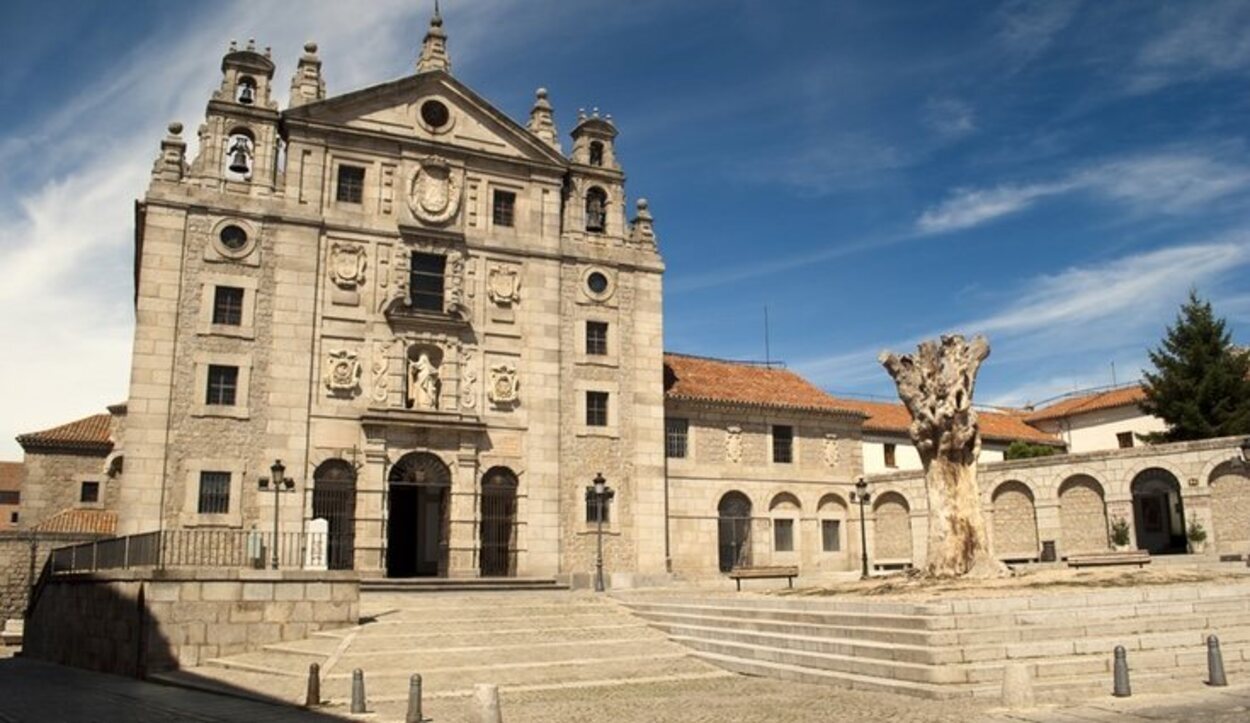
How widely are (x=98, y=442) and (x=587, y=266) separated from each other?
24148 mm

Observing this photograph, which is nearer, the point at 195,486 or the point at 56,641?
the point at 56,641

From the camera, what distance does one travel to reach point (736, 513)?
38781mm

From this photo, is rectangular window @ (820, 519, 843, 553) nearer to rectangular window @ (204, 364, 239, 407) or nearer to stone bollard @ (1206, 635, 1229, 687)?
rectangular window @ (204, 364, 239, 407)

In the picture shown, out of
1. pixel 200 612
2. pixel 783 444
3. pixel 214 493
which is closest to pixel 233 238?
pixel 214 493

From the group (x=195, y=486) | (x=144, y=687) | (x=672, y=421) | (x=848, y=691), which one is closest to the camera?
(x=848, y=691)

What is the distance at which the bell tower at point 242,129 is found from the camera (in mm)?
31875

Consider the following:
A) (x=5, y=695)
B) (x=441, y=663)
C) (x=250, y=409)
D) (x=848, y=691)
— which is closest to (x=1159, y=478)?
(x=848, y=691)

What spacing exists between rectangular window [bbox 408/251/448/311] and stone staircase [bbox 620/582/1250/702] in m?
18.3

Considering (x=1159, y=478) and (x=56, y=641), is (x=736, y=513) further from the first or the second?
(x=56, y=641)

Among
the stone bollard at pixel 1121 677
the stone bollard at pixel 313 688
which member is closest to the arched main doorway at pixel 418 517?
the stone bollard at pixel 313 688

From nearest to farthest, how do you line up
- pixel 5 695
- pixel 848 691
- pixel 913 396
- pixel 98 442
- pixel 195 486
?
pixel 848 691
pixel 5 695
pixel 913 396
pixel 195 486
pixel 98 442

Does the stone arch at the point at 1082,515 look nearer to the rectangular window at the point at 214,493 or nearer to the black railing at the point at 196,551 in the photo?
the black railing at the point at 196,551

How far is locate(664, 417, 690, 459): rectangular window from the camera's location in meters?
37.8

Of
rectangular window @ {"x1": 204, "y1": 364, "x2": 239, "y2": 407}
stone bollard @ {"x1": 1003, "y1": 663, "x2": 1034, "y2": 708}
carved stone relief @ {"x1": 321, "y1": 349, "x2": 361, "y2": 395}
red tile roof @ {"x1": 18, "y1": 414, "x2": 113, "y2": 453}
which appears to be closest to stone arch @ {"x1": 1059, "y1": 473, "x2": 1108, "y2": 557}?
carved stone relief @ {"x1": 321, "y1": 349, "x2": 361, "y2": 395}
